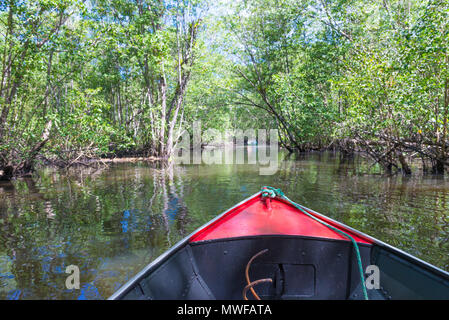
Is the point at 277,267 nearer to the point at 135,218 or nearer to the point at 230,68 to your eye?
the point at 135,218

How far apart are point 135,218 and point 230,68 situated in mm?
20982

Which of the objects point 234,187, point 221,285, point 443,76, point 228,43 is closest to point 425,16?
point 443,76

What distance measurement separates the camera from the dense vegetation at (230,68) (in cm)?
986

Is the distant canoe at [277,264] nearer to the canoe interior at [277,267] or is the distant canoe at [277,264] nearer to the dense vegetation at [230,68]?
the canoe interior at [277,267]

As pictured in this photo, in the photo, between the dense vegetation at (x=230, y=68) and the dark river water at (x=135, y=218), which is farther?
the dense vegetation at (x=230, y=68)

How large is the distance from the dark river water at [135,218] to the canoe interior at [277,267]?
4.16 ft

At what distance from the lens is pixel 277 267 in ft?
9.75

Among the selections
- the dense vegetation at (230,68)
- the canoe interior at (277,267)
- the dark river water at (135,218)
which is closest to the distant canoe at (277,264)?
the canoe interior at (277,267)

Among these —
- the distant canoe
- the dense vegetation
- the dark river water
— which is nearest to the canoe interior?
the distant canoe

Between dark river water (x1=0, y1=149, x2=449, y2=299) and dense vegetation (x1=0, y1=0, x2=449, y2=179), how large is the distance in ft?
8.92

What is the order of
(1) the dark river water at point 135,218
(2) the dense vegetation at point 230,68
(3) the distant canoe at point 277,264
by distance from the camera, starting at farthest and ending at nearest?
(2) the dense vegetation at point 230,68, (1) the dark river water at point 135,218, (3) the distant canoe at point 277,264

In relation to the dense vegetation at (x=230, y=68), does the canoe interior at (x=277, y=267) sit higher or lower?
lower

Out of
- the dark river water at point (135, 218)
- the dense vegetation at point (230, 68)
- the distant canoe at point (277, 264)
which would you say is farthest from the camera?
the dense vegetation at point (230, 68)

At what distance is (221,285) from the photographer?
2971 mm
